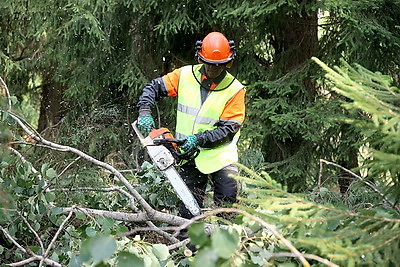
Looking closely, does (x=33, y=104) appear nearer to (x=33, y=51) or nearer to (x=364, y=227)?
(x=33, y=51)

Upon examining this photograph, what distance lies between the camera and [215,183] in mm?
4629

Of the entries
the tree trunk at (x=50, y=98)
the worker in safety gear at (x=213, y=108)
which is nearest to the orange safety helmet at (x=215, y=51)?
the worker in safety gear at (x=213, y=108)

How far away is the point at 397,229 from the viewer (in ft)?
6.55

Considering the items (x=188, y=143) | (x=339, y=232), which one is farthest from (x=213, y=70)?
(x=339, y=232)

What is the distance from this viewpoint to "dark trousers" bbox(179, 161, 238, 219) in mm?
4531

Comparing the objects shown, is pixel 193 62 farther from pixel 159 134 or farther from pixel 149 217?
pixel 149 217

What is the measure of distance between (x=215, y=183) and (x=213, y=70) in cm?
86

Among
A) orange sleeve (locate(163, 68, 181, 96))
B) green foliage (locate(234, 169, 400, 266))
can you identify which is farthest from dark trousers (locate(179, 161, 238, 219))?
green foliage (locate(234, 169, 400, 266))

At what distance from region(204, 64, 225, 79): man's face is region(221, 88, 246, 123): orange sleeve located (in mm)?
218

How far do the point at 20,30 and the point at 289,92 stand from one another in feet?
15.4

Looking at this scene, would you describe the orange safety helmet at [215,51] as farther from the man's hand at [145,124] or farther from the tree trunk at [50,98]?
the tree trunk at [50,98]

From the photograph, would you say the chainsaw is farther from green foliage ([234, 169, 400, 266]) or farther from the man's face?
green foliage ([234, 169, 400, 266])

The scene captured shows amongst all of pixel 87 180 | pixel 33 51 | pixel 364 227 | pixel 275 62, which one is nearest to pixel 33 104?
pixel 33 51

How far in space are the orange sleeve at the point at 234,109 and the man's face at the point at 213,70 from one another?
0.71 feet
